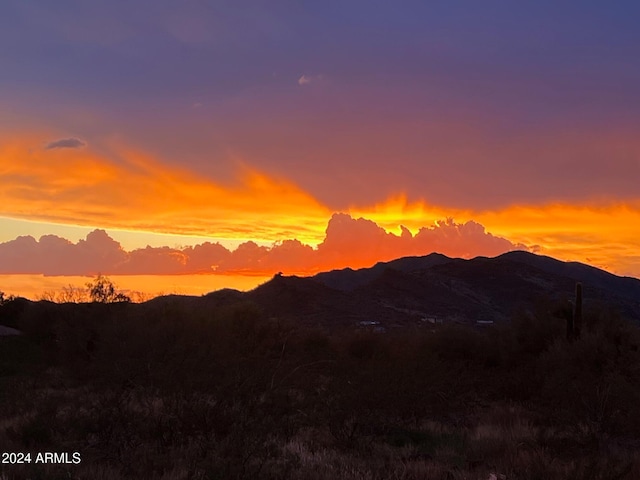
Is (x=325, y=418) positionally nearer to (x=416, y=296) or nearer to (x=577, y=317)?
(x=577, y=317)

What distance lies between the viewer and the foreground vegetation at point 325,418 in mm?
9367

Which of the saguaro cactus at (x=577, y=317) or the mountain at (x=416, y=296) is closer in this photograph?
the saguaro cactus at (x=577, y=317)

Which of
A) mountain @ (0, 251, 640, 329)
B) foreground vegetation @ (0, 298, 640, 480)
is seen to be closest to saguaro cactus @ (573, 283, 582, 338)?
foreground vegetation @ (0, 298, 640, 480)

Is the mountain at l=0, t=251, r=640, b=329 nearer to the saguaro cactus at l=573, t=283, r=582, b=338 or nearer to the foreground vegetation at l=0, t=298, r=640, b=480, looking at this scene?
the saguaro cactus at l=573, t=283, r=582, b=338

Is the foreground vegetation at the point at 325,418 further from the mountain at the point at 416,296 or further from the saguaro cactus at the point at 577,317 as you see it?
the mountain at the point at 416,296

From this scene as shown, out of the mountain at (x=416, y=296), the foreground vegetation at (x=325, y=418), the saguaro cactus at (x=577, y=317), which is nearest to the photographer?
the foreground vegetation at (x=325, y=418)

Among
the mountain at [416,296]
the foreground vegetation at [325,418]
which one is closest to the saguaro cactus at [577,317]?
the foreground vegetation at [325,418]

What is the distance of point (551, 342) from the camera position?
27047mm

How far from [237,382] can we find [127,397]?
2.14 m

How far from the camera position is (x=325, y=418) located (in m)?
13.9

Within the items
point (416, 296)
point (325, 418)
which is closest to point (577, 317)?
point (325, 418)

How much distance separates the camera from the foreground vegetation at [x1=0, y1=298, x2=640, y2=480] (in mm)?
9367

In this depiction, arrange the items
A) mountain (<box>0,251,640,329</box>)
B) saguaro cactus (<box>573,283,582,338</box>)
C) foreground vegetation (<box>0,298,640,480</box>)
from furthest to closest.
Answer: mountain (<box>0,251,640,329</box>), saguaro cactus (<box>573,283,582,338</box>), foreground vegetation (<box>0,298,640,480</box>)

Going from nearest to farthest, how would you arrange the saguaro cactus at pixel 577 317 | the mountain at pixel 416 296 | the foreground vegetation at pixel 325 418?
the foreground vegetation at pixel 325 418
the saguaro cactus at pixel 577 317
the mountain at pixel 416 296
